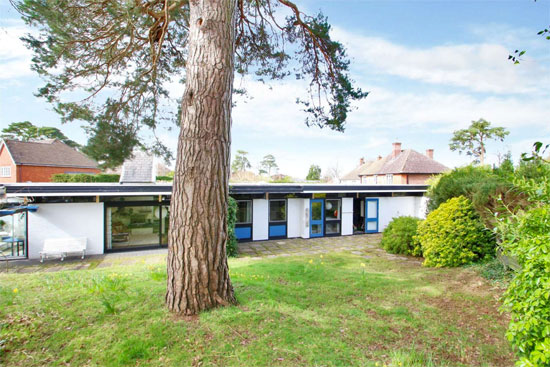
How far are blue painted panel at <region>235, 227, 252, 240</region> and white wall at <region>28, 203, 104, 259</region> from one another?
211 inches

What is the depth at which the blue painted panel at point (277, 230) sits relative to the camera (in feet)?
43.2

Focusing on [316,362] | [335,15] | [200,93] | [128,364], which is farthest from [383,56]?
[128,364]

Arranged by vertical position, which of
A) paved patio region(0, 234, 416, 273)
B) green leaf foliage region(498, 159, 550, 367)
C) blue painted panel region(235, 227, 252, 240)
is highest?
green leaf foliage region(498, 159, 550, 367)

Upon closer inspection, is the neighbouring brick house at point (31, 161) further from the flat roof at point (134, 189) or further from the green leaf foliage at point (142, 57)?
the green leaf foliage at point (142, 57)

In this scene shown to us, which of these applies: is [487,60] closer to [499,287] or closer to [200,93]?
[499,287]

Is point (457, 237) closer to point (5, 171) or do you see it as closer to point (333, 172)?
point (5, 171)

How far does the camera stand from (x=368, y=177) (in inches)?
1341

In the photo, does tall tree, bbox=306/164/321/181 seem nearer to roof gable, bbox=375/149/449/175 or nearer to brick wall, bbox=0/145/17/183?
roof gable, bbox=375/149/449/175

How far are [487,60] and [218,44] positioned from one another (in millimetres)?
7277

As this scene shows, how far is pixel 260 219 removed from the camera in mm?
12898

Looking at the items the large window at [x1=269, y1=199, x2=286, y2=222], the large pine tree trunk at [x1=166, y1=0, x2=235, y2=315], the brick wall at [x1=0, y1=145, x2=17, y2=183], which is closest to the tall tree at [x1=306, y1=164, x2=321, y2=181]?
the large window at [x1=269, y1=199, x2=286, y2=222]

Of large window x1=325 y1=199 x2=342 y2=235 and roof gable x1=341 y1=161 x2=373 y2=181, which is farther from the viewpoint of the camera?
roof gable x1=341 y1=161 x2=373 y2=181

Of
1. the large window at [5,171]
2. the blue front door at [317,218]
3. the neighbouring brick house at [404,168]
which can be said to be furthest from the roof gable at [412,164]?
the large window at [5,171]

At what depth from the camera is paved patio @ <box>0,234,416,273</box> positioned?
864cm
